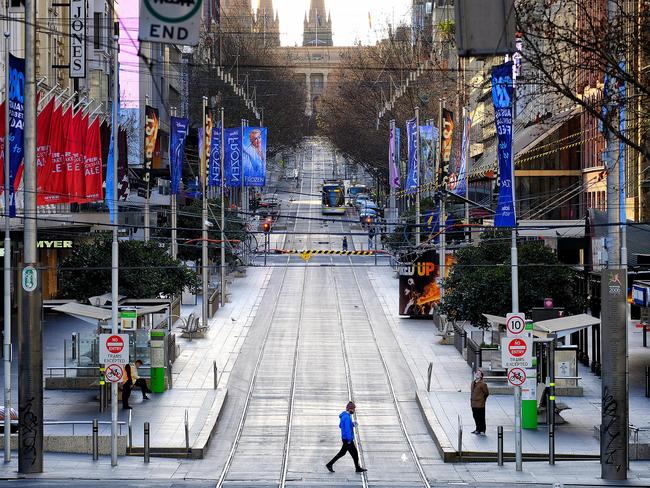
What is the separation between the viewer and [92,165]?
42.7 m

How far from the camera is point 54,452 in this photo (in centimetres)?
2873

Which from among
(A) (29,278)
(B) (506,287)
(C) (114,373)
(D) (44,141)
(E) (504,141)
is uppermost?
(D) (44,141)

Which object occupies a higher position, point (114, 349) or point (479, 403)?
point (114, 349)

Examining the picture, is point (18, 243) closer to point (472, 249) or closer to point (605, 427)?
point (472, 249)

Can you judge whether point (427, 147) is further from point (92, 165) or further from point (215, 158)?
point (92, 165)

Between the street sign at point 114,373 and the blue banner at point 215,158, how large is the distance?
33328 mm

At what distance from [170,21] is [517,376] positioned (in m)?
16.3

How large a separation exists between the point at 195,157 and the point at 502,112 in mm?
83397

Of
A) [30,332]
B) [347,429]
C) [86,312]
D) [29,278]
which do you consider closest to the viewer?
[29,278]

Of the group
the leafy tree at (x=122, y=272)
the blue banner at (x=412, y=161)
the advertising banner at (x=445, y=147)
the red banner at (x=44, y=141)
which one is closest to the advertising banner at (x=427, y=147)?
the blue banner at (x=412, y=161)

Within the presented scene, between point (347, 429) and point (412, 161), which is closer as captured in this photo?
point (347, 429)

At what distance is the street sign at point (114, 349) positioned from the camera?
2853 centimetres

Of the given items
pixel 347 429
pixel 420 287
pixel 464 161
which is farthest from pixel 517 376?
pixel 420 287

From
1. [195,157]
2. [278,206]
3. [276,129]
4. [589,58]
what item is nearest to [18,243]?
[589,58]
